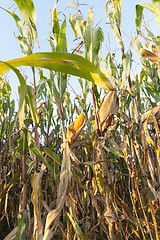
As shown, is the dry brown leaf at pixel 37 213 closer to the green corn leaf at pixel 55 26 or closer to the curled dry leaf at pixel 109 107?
the curled dry leaf at pixel 109 107

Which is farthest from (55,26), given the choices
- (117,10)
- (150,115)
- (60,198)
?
(60,198)

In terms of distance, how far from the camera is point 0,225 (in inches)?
51.7

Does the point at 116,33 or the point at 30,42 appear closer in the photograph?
the point at 30,42

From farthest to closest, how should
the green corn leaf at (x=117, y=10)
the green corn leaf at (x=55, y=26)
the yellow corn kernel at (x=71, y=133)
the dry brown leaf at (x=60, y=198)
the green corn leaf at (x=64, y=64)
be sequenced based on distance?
the green corn leaf at (x=117, y=10) < the green corn leaf at (x=55, y=26) < the yellow corn kernel at (x=71, y=133) < the dry brown leaf at (x=60, y=198) < the green corn leaf at (x=64, y=64)

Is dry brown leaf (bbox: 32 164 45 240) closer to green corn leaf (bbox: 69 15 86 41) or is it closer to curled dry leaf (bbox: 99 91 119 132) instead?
curled dry leaf (bbox: 99 91 119 132)

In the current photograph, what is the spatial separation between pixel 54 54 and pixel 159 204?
698mm

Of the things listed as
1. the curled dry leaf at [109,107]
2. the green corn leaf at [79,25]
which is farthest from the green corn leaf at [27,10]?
the curled dry leaf at [109,107]

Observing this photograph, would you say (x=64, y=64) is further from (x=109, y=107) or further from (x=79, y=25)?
(x=79, y=25)

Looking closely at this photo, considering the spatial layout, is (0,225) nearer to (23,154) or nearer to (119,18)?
(23,154)

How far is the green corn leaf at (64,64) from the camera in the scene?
0.35 m

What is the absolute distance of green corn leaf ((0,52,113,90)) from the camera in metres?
0.35

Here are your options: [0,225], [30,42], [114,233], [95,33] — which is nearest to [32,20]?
[30,42]

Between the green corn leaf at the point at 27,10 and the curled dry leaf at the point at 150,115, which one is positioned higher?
the green corn leaf at the point at 27,10

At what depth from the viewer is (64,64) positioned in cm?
41
